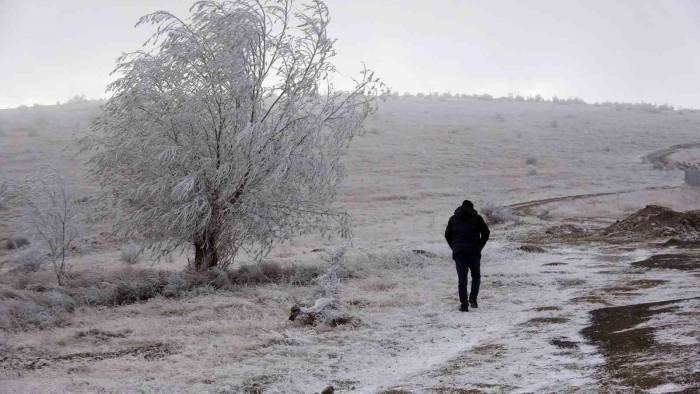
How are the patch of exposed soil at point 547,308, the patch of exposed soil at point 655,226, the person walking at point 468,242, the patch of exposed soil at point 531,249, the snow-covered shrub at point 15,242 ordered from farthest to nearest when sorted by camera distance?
the snow-covered shrub at point 15,242, the patch of exposed soil at point 655,226, the patch of exposed soil at point 531,249, the person walking at point 468,242, the patch of exposed soil at point 547,308

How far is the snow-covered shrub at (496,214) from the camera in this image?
76.3 feet

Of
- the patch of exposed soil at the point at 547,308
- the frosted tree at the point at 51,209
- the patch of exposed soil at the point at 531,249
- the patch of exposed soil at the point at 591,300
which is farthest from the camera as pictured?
the patch of exposed soil at the point at 531,249

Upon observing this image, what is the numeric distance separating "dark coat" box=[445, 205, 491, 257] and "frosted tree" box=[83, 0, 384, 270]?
3354mm

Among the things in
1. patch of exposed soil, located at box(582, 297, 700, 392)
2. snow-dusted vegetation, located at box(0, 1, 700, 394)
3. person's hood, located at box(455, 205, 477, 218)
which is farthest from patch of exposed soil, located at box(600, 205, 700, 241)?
patch of exposed soil, located at box(582, 297, 700, 392)

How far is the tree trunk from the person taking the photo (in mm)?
13547

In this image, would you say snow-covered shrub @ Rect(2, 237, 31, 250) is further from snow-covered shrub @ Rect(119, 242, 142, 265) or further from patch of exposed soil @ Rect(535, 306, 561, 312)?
patch of exposed soil @ Rect(535, 306, 561, 312)

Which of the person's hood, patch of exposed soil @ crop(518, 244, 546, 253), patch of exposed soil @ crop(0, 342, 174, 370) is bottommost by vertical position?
patch of exposed soil @ crop(0, 342, 174, 370)

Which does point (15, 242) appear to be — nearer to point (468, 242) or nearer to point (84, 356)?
point (84, 356)

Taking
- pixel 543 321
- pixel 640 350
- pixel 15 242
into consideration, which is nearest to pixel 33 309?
pixel 543 321

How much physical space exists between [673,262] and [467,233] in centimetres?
533

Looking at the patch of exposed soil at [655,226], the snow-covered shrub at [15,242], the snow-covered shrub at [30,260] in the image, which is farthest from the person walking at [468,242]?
the snow-covered shrub at [15,242]

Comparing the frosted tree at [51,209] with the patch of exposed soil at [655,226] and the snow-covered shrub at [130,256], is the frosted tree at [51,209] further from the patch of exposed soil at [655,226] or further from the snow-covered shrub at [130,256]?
the patch of exposed soil at [655,226]

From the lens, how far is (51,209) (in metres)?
14.0

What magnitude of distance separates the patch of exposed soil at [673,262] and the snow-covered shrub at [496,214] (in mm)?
8443
